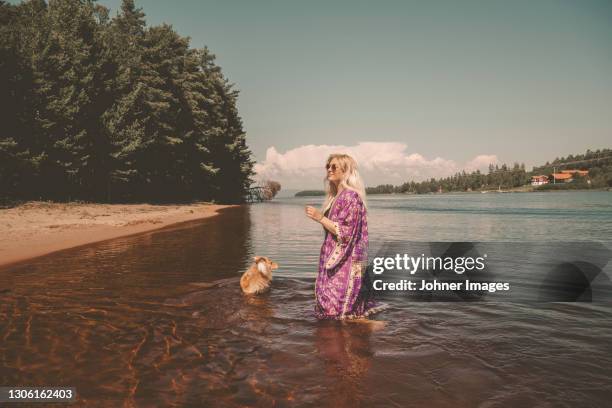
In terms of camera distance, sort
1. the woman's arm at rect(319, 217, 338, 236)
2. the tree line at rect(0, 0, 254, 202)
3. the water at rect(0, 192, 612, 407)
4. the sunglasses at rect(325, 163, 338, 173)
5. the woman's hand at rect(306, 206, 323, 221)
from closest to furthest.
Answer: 1. the water at rect(0, 192, 612, 407)
2. the woman's hand at rect(306, 206, 323, 221)
3. the woman's arm at rect(319, 217, 338, 236)
4. the sunglasses at rect(325, 163, 338, 173)
5. the tree line at rect(0, 0, 254, 202)

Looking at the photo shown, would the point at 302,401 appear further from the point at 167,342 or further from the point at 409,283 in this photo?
the point at 409,283

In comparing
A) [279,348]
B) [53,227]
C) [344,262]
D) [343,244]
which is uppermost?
[343,244]

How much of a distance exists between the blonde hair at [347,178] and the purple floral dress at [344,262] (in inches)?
3.6

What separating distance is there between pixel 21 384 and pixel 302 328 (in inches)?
134

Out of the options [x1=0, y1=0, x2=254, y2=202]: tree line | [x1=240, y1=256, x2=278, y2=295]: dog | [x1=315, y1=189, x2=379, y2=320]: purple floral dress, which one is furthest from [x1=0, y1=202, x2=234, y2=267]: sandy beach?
[x1=315, y1=189, x2=379, y2=320]: purple floral dress

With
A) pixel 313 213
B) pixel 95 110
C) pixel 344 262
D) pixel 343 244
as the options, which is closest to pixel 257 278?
pixel 344 262

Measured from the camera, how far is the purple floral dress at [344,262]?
542 centimetres

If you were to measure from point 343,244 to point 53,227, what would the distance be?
17330 millimetres

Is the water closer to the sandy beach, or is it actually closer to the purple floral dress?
the purple floral dress

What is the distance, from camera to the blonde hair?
548 centimetres

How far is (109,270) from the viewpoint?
32.2 feet

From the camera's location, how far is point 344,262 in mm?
5621

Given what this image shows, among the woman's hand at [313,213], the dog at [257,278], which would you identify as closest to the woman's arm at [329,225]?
the woman's hand at [313,213]

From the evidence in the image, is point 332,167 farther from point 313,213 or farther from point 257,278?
point 257,278
